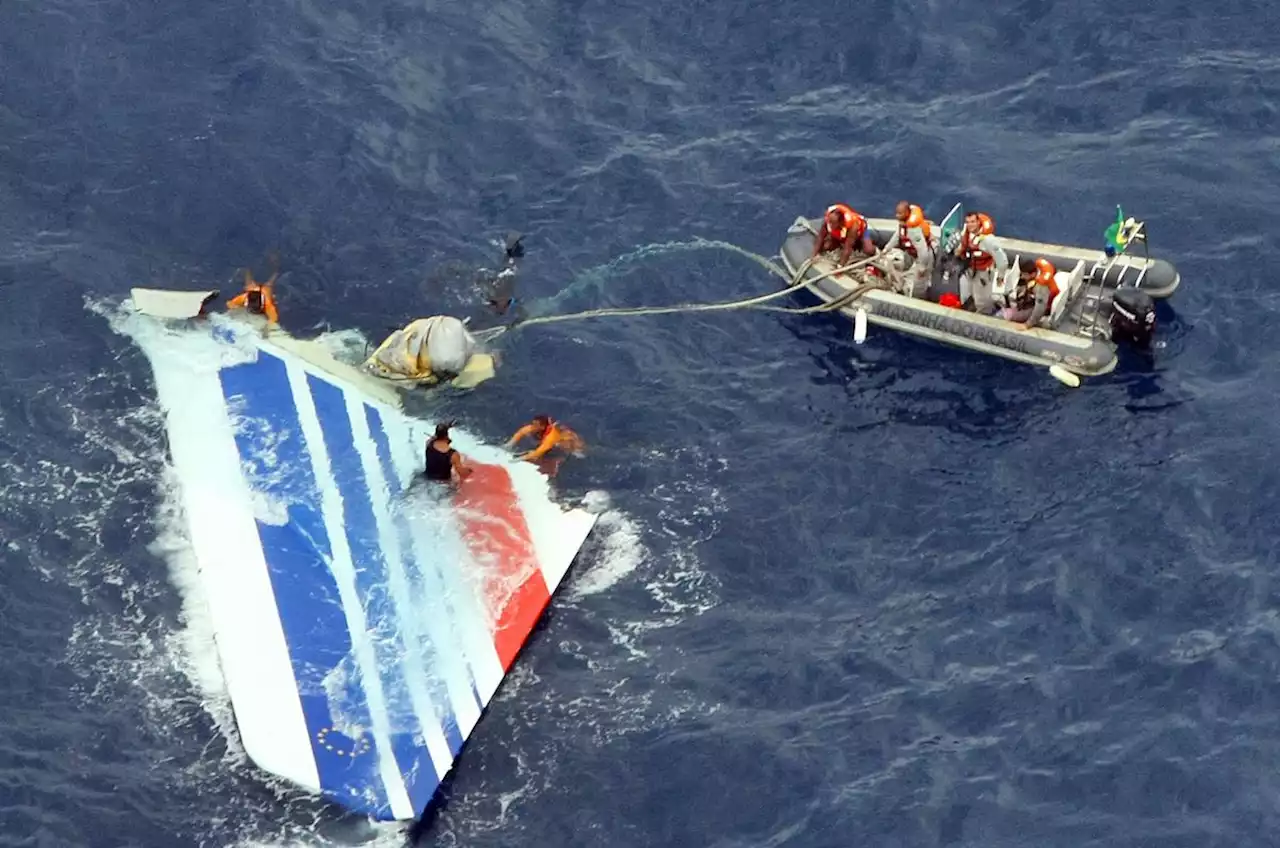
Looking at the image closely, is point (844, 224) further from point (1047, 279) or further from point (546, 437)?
point (546, 437)

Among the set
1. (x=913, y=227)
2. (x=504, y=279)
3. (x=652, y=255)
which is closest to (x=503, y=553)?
(x=504, y=279)

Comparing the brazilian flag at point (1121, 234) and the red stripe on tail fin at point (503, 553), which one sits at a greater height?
the brazilian flag at point (1121, 234)

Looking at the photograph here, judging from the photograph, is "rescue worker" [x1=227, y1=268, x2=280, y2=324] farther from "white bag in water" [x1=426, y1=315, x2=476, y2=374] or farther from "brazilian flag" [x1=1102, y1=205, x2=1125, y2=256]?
"brazilian flag" [x1=1102, y1=205, x2=1125, y2=256]

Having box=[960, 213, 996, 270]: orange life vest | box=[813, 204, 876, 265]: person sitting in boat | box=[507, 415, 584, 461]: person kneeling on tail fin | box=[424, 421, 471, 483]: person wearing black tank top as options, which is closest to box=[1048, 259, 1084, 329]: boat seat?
box=[960, 213, 996, 270]: orange life vest

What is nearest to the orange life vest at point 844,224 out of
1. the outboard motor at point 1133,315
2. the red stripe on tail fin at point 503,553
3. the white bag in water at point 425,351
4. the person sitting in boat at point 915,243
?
the person sitting in boat at point 915,243

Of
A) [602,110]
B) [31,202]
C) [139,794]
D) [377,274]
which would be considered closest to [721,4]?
[602,110]

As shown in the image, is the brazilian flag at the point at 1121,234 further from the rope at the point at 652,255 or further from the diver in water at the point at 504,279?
the diver in water at the point at 504,279

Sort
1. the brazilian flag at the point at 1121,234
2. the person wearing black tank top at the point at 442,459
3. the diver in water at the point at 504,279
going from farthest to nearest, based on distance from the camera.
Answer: the diver in water at the point at 504,279, the brazilian flag at the point at 1121,234, the person wearing black tank top at the point at 442,459
